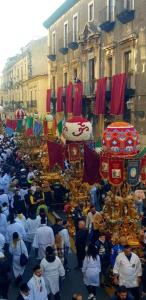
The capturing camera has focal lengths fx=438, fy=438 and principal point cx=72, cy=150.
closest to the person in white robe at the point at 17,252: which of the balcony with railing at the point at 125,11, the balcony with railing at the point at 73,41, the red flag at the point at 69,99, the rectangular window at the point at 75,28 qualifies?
the balcony with railing at the point at 125,11

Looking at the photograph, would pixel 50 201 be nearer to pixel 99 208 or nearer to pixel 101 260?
pixel 99 208

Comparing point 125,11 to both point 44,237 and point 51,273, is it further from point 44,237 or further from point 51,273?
point 51,273

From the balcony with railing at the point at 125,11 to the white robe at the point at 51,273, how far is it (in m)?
14.8

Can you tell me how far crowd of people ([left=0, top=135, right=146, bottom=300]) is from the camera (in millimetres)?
7605

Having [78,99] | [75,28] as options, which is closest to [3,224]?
[78,99]

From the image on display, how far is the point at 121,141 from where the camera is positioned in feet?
31.1

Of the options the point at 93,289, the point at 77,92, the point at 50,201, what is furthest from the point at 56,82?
the point at 93,289

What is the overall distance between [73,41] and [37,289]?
→ 83.1 ft

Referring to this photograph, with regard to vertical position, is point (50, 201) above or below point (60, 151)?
below

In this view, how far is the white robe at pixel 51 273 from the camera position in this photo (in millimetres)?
7770

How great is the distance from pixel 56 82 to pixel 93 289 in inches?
1139

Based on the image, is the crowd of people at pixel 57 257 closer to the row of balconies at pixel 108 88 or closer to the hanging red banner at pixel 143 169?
the hanging red banner at pixel 143 169

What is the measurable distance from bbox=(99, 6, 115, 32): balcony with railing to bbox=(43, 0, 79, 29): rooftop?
661 centimetres

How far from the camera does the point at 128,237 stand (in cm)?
935
